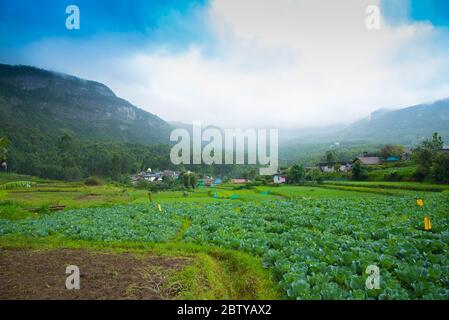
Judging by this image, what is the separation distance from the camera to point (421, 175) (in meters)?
42.1

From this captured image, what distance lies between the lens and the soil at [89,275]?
7238 millimetres

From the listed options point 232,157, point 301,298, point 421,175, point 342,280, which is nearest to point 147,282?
point 301,298

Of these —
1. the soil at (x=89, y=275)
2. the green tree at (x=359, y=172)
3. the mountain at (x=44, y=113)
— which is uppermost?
the mountain at (x=44, y=113)

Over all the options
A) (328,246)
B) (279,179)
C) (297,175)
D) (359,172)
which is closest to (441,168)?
(359,172)

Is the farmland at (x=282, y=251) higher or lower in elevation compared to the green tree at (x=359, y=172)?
lower

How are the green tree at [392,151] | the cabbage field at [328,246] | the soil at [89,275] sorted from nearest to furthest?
1. the cabbage field at [328,246]
2. the soil at [89,275]
3. the green tree at [392,151]

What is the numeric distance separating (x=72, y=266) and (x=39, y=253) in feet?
11.9

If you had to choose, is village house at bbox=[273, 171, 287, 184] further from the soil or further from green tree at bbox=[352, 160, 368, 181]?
the soil

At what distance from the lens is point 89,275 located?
8.72m

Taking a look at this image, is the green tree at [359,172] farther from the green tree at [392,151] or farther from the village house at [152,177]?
the village house at [152,177]

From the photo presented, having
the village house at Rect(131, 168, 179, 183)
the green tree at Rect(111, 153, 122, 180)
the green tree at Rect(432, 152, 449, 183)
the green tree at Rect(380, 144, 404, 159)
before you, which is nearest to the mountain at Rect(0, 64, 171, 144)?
the green tree at Rect(111, 153, 122, 180)

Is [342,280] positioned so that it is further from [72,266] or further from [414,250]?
[72,266]

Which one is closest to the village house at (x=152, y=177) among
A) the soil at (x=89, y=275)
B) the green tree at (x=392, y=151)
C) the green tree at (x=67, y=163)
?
the green tree at (x=67, y=163)
